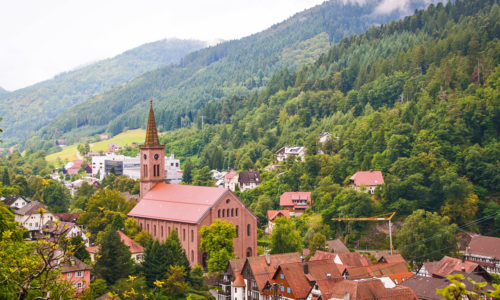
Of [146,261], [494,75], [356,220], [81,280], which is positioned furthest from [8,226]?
[494,75]

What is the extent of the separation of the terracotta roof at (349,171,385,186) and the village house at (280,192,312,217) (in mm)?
8127

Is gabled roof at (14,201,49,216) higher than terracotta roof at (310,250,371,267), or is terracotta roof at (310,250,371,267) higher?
gabled roof at (14,201,49,216)

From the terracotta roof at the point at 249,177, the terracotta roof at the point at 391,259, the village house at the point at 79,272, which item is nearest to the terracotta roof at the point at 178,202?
the village house at the point at 79,272

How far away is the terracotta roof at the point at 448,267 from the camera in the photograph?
60.8 m

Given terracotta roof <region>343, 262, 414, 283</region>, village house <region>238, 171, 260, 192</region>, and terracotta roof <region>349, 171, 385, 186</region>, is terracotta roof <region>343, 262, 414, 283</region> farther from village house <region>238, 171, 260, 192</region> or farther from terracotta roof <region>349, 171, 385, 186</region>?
village house <region>238, 171, 260, 192</region>

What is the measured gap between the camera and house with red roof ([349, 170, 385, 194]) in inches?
3605

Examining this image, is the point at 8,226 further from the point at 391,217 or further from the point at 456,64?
the point at 456,64

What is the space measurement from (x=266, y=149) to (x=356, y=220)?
4774cm

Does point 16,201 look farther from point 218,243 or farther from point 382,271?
point 382,271

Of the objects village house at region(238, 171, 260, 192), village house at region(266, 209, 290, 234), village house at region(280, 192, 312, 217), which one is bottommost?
village house at region(266, 209, 290, 234)

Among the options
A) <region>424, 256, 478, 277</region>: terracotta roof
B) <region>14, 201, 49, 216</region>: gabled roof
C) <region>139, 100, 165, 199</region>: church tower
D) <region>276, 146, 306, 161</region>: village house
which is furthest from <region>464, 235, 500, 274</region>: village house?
<region>14, 201, 49, 216</region>: gabled roof

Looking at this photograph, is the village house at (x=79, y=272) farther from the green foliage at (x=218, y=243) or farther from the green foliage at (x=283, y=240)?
the green foliage at (x=283, y=240)

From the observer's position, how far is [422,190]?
86.2 metres

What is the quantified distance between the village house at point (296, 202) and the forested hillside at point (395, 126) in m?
2.33
